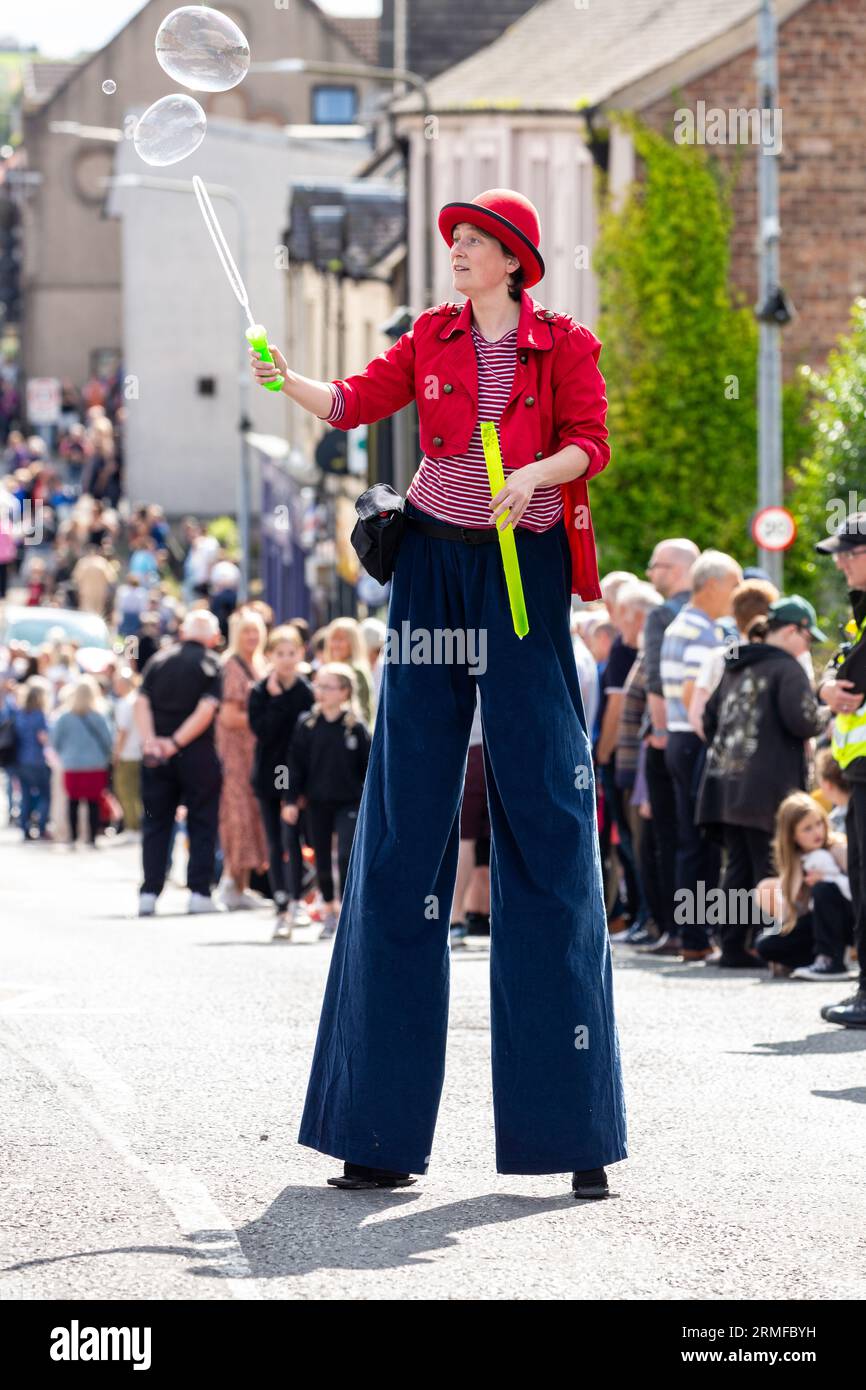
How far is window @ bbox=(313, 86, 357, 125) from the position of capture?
6769 cm

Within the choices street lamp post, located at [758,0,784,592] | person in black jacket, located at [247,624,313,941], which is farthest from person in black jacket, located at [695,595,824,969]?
street lamp post, located at [758,0,784,592]

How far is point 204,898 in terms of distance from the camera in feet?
56.6

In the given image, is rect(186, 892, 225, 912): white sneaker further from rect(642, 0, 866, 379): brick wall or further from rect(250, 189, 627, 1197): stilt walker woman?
rect(642, 0, 866, 379): brick wall

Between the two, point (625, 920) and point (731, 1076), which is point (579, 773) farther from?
point (625, 920)

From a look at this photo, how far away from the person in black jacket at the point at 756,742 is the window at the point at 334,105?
187ft

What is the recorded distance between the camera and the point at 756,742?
12.3 m

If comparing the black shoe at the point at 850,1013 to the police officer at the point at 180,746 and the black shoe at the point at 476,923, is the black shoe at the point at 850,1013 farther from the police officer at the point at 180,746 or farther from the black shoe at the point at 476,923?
the police officer at the point at 180,746

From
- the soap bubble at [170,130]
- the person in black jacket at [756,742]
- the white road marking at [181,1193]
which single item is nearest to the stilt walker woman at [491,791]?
the white road marking at [181,1193]

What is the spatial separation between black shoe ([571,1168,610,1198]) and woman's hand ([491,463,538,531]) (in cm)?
148

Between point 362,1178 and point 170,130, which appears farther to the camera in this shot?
point 170,130

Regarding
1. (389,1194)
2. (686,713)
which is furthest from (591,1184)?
(686,713)

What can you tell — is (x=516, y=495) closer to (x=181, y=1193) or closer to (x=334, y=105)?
(x=181, y=1193)

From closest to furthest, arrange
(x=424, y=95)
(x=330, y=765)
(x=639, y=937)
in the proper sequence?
1. (x=639, y=937)
2. (x=330, y=765)
3. (x=424, y=95)

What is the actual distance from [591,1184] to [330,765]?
8.86 meters
